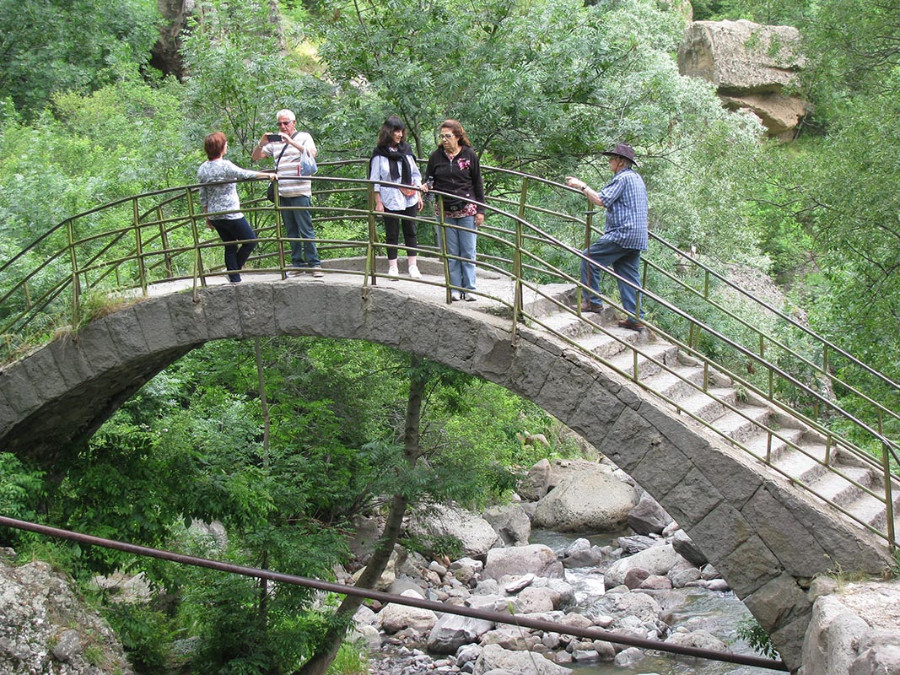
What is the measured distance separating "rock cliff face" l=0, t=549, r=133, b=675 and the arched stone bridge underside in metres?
1.86

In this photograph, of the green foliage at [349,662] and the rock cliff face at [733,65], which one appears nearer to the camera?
the green foliage at [349,662]

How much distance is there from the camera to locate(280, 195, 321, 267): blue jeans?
974cm

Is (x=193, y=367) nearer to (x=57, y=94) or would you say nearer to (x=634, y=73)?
(x=634, y=73)

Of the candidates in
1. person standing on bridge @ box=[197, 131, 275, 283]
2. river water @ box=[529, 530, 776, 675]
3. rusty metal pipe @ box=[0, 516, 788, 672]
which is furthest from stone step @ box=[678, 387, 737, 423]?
river water @ box=[529, 530, 776, 675]

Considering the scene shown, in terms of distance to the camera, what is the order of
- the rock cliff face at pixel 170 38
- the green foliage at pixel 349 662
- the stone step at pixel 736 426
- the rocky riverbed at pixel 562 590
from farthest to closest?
the rock cliff face at pixel 170 38 < the rocky riverbed at pixel 562 590 < the green foliage at pixel 349 662 < the stone step at pixel 736 426

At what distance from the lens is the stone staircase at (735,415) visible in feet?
25.9

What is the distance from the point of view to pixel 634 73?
14789mm

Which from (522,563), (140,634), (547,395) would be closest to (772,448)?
(547,395)

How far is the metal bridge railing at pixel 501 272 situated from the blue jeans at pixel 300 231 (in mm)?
172

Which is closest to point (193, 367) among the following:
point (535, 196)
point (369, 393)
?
point (369, 393)

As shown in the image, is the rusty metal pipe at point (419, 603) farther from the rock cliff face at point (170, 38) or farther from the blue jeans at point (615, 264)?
the rock cliff face at point (170, 38)

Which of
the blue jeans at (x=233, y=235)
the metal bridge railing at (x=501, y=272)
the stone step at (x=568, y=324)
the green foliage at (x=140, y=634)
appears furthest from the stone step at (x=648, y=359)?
the green foliage at (x=140, y=634)

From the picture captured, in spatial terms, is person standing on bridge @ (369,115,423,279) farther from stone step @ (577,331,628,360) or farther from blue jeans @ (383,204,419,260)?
stone step @ (577,331,628,360)

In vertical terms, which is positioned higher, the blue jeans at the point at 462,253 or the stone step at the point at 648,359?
the blue jeans at the point at 462,253
